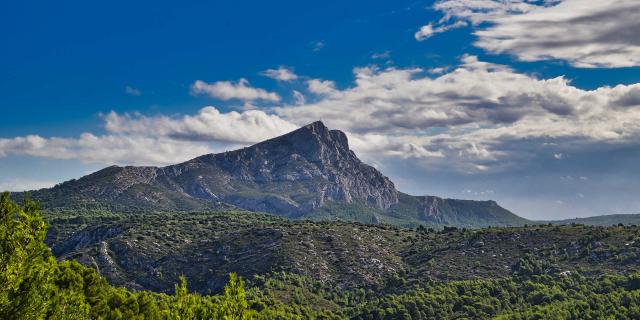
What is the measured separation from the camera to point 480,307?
155375 millimetres

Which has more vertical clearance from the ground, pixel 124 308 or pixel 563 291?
pixel 124 308

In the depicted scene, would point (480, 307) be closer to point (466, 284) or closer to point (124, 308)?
point (466, 284)

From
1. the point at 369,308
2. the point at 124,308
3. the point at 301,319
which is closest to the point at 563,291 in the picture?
the point at 369,308

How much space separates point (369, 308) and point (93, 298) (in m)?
119

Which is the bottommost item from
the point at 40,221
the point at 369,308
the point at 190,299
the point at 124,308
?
the point at 369,308

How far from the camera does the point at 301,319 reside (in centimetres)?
13562

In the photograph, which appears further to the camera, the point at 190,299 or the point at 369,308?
the point at 369,308

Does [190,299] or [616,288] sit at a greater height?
[190,299]

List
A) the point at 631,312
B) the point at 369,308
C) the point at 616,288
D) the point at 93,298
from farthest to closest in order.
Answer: the point at 369,308, the point at 616,288, the point at 631,312, the point at 93,298

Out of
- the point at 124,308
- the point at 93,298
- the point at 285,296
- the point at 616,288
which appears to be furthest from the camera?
the point at 285,296

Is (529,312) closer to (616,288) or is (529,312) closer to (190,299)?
(616,288)

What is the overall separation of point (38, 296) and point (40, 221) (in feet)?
17.0

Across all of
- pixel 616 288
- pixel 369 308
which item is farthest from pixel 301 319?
pixel 616 288

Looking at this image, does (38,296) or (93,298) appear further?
(93,298)
